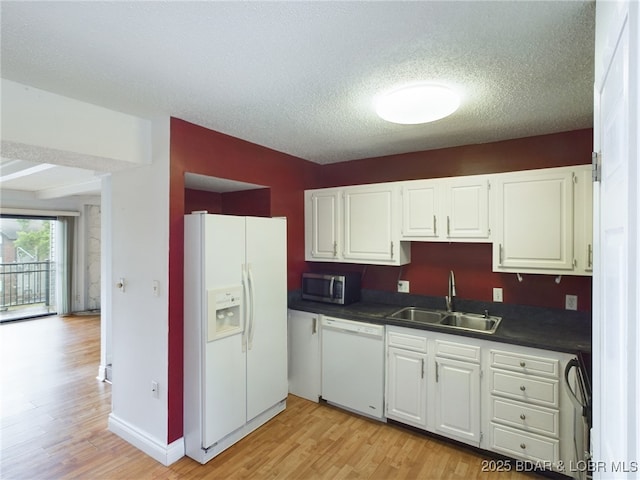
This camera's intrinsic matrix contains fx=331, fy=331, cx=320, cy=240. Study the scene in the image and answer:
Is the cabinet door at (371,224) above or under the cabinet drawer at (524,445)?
above

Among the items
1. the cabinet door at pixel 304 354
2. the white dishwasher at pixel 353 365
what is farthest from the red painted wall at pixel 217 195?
the white dishwasher at pixel 353 365

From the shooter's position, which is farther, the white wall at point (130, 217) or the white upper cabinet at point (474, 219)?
the white upper cabinet at point (474, 219)

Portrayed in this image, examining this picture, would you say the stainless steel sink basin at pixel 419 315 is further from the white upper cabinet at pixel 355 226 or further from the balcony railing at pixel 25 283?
the balcony railing at pixel 25 283

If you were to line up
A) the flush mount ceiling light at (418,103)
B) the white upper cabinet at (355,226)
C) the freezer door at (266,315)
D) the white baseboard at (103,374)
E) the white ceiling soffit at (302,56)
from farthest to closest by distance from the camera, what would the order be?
1. the white baseboard at (103,374)
2. the white upper cabinet at (355,226)
3. the freezer door at (266,315)
4. the flush mount ceiling light at (418,103)
5. the white ceiling soffit at (302,56)

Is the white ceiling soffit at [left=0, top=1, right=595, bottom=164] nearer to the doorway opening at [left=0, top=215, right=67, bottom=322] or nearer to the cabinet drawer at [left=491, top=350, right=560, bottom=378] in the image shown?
the cabinet drawer at [left=491, top=350, right=560, bottom=378]

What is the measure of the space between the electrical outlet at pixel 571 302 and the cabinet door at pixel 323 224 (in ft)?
6.61

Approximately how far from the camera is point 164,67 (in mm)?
1755

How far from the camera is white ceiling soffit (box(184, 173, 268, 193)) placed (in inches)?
112

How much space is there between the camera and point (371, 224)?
330 centimetres

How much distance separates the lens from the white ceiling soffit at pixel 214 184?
112 inches

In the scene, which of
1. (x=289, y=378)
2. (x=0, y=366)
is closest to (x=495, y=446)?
(x=289, y=378)

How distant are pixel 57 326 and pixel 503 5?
764cm

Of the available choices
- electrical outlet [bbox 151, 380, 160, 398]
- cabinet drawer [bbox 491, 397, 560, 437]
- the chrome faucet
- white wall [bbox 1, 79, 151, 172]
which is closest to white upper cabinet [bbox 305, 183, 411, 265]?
the chrome faucet

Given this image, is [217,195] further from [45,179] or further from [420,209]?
[45,179]
